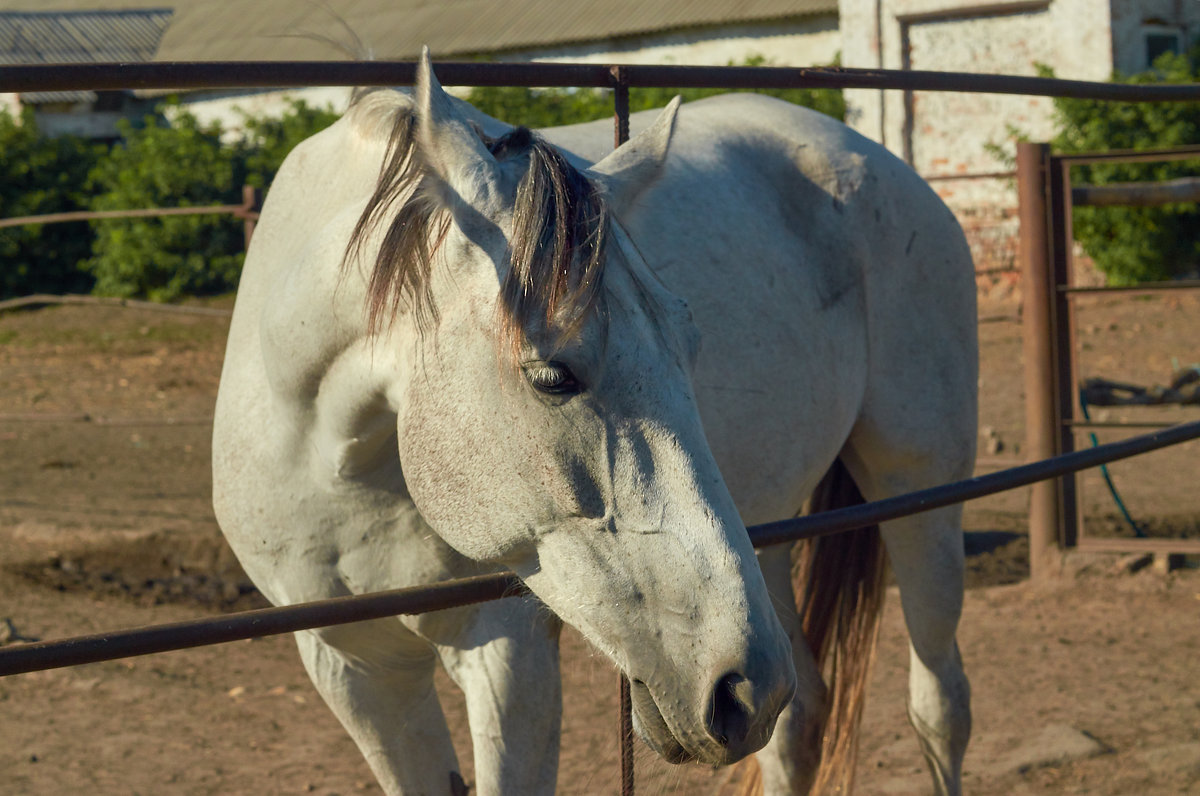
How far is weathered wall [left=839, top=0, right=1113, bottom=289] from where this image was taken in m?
11.6

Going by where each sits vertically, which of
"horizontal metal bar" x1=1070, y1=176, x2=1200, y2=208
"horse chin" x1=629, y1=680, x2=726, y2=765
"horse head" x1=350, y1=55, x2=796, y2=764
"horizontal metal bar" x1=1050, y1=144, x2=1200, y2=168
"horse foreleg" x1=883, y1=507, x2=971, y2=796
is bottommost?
"horse foreleg" x1=883, y1=507, x2=971, y2=796

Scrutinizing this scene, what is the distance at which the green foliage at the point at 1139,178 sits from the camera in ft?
35.4

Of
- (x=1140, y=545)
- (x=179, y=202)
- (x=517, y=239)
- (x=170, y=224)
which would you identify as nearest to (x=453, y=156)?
(x=517, y=239)

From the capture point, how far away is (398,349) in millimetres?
1511

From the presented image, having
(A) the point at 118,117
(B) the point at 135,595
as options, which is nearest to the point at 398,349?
(B) the point at 135,595

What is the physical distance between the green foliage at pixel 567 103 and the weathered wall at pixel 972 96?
0.47 meters

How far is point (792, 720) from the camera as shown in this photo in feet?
8.96

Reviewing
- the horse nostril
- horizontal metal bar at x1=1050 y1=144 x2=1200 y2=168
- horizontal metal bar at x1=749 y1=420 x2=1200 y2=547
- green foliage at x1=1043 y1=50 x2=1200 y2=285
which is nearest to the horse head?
the horse nostril

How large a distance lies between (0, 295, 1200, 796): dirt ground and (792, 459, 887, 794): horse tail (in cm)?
40

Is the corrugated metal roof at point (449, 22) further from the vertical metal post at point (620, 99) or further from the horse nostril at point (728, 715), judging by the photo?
the horse nostril at point (728, 715)

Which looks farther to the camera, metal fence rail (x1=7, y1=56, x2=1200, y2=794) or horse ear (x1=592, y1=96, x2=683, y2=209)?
horse ear (x1=592, y1=96, x2=683, y2=209)

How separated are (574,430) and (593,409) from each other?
34mm

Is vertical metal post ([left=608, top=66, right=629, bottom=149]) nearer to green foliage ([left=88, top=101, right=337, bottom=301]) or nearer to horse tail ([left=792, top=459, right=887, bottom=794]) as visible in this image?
horse tail ([left=792, top=459, right=887, bottom=794])

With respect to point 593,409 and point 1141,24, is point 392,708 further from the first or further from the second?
point 1141,24
